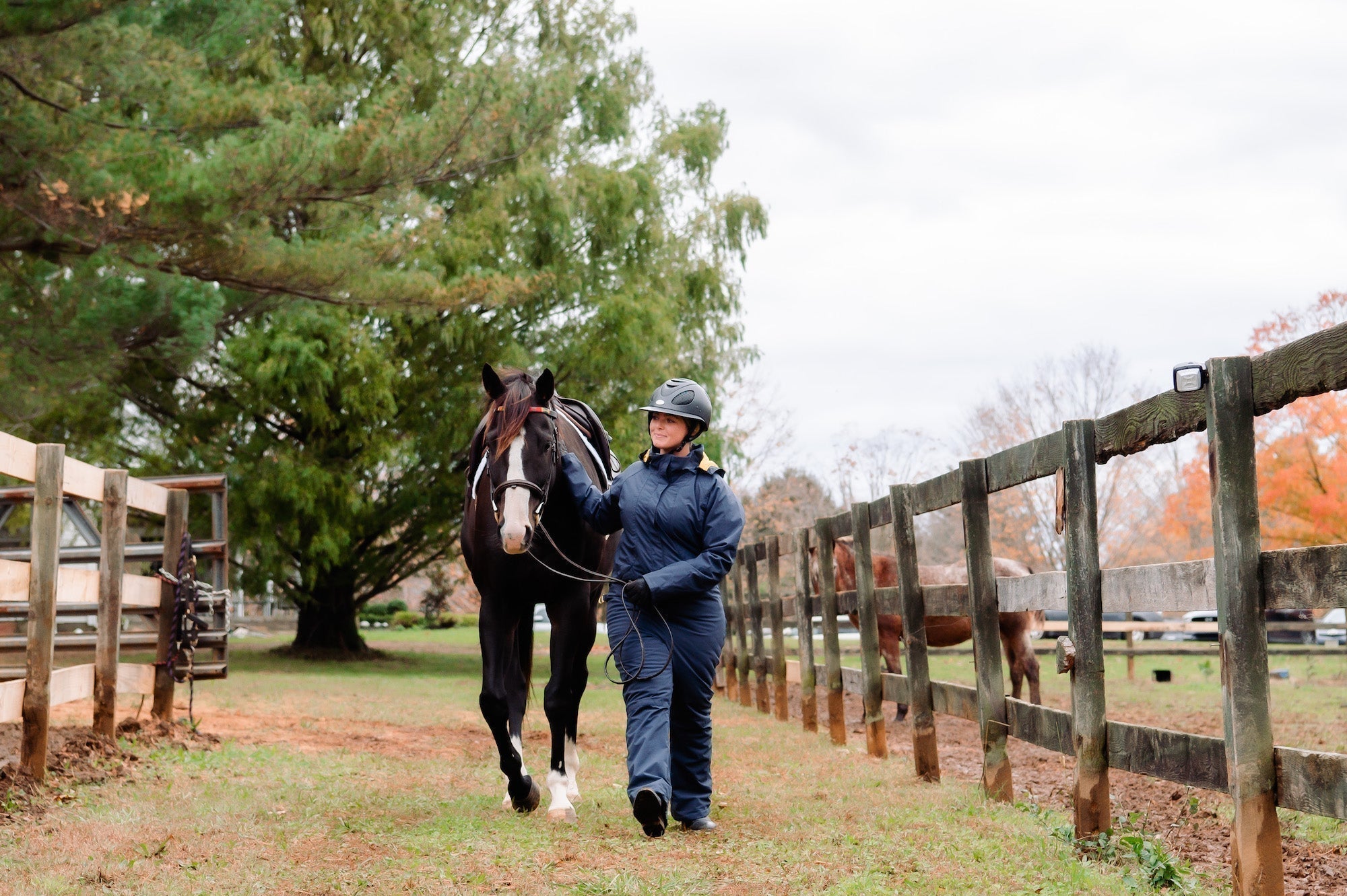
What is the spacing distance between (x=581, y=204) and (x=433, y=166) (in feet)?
19.6

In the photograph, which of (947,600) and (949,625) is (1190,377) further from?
(949,625)

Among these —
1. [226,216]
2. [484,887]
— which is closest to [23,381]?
[226,216]

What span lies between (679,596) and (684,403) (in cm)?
76

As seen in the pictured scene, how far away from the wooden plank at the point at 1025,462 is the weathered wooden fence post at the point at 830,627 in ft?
10.0

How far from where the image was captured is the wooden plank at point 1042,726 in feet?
14.5

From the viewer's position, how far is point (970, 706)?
556 centimetres

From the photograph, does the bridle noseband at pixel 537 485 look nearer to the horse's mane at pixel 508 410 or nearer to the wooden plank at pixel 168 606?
the horse's mane at pixel 508 410

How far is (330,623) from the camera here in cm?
2028

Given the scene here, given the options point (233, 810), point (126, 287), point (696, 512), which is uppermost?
point (126, 287)

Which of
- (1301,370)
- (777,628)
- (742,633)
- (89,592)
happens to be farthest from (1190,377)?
(742,633)

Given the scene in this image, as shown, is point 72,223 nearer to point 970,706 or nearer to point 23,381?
point 23,381

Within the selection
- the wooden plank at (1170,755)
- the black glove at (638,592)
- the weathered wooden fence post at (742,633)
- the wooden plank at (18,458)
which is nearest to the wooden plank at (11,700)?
the wooden plank at (18,458)

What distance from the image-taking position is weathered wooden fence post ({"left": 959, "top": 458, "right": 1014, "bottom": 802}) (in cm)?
524

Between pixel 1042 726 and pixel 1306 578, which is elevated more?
pixel 1306 578
